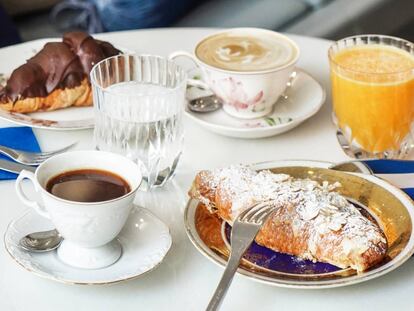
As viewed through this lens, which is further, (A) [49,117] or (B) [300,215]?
(A) [49,117]

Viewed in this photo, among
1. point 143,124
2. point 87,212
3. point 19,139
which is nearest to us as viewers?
point 87,212

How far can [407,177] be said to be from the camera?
1073 millimetres

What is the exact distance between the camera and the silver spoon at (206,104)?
50.1 inches

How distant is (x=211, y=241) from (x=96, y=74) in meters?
0.35

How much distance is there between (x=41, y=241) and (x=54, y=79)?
420 millimetres

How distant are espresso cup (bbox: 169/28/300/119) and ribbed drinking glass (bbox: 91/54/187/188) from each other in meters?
0.10

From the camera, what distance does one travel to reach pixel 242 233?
2.95 feet

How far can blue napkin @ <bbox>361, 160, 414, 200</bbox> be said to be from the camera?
106 centimetres

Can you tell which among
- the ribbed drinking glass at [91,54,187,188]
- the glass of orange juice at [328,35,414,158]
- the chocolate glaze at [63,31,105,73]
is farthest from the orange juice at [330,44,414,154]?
the chocolate glaze at [63,31,105,73]

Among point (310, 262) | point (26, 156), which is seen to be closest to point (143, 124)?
point (26, 156)

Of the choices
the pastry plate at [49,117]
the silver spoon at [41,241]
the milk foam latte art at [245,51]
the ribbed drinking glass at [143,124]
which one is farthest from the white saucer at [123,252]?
the milk foam latte art at [245,51]

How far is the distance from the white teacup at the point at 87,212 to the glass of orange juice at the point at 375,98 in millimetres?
419

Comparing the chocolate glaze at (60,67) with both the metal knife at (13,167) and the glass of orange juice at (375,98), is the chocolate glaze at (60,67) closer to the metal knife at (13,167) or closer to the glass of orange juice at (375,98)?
the metal knife at (13,167)

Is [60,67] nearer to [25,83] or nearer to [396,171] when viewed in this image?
[25,83]
